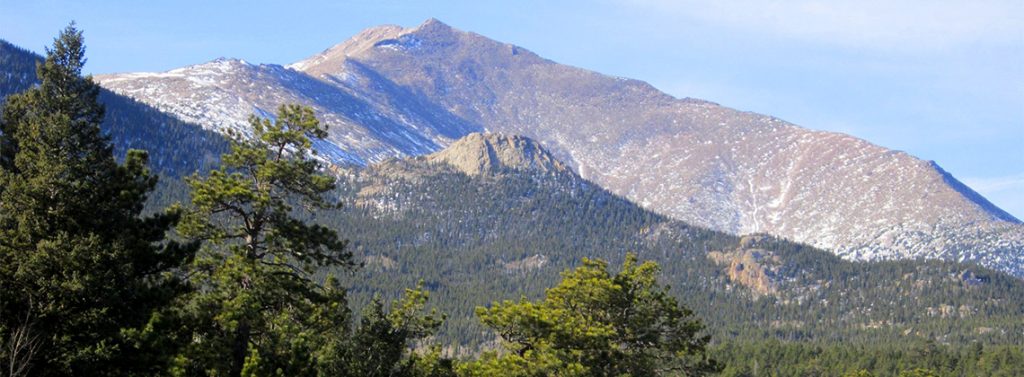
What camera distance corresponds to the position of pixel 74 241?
85.6ft

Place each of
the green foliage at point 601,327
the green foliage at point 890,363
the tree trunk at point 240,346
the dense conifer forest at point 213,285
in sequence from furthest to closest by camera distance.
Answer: the green foliage at point 890,363 → the green foliage at point 601,327 → the tree trunk at point 240,346 → the dense conifer forest at point 213,285

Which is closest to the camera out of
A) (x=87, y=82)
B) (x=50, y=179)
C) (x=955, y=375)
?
(x=50, y=179)

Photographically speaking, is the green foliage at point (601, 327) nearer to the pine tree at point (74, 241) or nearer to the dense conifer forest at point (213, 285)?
the dense conifer forest at point (213, 285)

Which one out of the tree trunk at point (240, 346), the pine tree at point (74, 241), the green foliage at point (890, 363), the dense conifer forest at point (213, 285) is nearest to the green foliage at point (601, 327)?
the dense conifer forest at point (213, 285)

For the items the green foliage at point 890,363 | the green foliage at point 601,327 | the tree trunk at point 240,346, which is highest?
the green foliage at point 601,327

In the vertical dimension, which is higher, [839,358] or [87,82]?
[87,82]

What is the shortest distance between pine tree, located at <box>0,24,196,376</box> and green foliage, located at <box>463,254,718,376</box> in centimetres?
1620

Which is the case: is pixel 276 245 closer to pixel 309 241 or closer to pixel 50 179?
pixel 309 241

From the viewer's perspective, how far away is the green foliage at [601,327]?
40.0 meters

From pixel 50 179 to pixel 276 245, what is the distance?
7919 millimetres

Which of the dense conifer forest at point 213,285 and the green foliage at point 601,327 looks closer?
the dense conifer forest at point 213,285

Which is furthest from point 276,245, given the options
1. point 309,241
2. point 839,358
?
point 839,358

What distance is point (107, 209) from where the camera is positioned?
2733 cm

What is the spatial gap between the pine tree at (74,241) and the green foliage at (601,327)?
16203 millimetres
